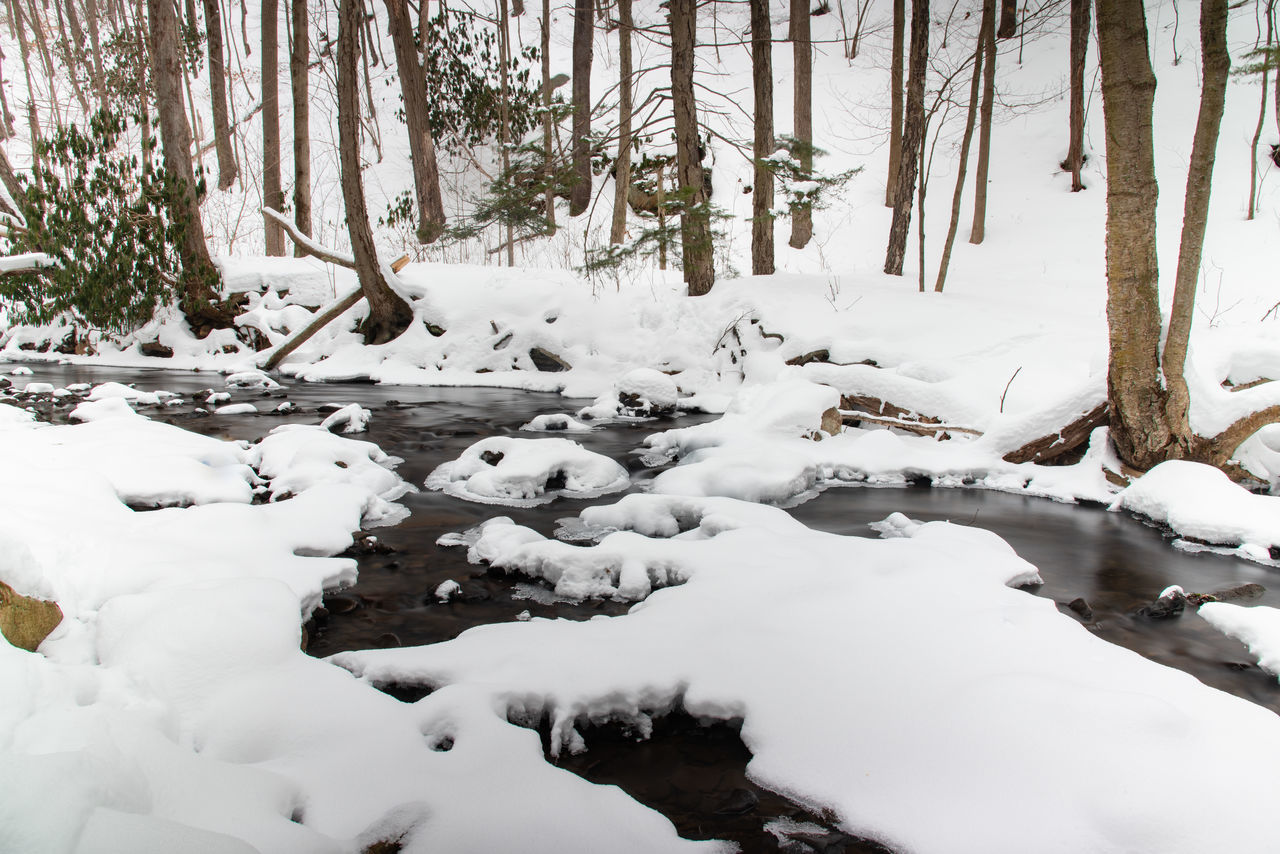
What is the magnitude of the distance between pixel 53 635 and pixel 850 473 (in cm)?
438

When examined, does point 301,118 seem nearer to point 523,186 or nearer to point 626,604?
point 523,186

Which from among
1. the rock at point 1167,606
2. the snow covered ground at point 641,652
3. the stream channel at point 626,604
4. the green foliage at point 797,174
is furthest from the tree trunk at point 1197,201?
the green foliage at point 797,174

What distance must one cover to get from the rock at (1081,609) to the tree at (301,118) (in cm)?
1182

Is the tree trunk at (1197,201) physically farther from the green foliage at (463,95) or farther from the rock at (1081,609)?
the green foliage at (463,95)

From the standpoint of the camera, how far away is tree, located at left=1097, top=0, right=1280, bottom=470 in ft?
13.0

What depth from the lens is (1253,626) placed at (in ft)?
8.54

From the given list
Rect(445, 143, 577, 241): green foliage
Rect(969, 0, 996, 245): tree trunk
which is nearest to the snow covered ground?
Rect(445, 143, 577, 241): green foliage

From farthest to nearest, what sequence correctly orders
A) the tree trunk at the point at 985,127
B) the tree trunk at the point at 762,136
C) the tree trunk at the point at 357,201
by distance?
the tree trunk at the point at 985,127 < the tree trunk at the point at 762,136 < the tree trunk at the point at 357,201

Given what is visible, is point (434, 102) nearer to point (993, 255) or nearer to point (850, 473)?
point (993, 255)

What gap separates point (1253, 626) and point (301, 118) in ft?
43.6

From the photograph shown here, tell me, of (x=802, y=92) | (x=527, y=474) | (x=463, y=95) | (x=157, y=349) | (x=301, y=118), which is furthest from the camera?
(x=463, y=95)

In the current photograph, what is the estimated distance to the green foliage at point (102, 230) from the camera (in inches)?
376

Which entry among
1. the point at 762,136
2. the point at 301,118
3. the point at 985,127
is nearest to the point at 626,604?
the point at 762,136

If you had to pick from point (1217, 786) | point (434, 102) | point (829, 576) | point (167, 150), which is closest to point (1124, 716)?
point (1217, 786)
